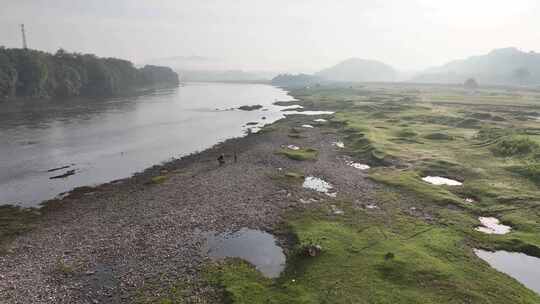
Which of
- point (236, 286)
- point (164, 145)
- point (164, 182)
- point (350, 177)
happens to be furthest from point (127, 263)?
point (164, 145)

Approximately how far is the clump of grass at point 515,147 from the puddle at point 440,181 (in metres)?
17.3

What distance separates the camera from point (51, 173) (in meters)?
56.8

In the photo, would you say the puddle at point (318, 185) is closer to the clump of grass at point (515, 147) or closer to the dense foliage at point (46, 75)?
the clump of grass at point (515, 147)

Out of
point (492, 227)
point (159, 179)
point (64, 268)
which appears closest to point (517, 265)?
point (492, 227)

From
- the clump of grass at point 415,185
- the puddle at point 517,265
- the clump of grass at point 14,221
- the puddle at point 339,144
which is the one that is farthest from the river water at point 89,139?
the puddle at point 517,265

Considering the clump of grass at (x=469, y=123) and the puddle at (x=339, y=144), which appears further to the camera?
the clump of grass at (x=469, y=123)

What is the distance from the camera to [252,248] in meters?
31.7

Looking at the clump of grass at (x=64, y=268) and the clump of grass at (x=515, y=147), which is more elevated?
the clump of grass at (x=515, y=147)

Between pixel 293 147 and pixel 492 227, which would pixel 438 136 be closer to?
pixel 293 147

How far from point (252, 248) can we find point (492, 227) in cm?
2463

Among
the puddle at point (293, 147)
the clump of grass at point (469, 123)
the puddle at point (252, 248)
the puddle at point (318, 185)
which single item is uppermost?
the clump of grass at point (469, 123)

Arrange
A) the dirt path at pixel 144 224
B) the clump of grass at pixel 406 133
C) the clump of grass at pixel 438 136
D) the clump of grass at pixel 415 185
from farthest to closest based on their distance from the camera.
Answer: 1. the clump of grass at pixel 406 133
2. the clump of grass at pixel 438 136
3. the clump of grass at pixel 415 185
4. the dirt path at pixel 144 224

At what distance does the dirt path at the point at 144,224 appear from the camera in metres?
26.0

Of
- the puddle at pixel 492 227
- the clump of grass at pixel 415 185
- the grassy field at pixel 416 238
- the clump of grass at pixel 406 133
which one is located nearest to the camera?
the grassy field at pixel 416 238
